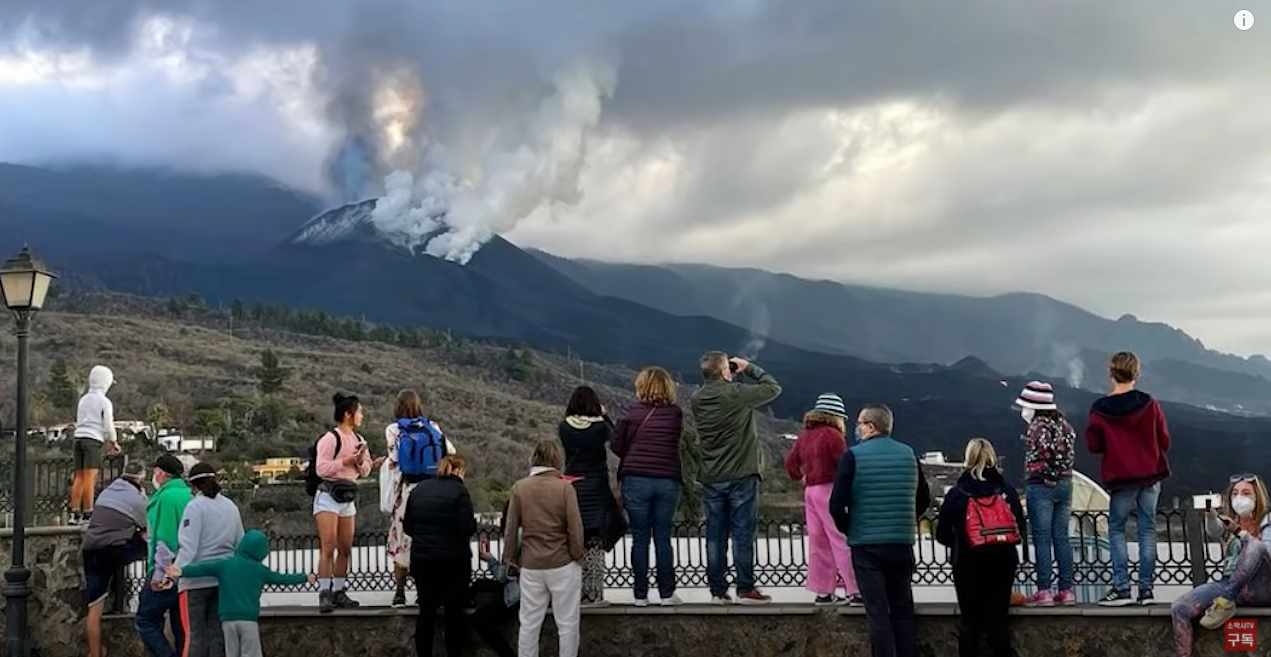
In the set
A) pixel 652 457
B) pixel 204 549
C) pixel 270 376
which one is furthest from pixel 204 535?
pixel 270 376

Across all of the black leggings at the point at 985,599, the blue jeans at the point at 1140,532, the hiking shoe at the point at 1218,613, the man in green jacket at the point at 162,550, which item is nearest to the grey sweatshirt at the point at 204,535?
the man in green jacket at the point at 162,550

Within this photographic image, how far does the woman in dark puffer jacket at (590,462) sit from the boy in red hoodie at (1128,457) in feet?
9.91

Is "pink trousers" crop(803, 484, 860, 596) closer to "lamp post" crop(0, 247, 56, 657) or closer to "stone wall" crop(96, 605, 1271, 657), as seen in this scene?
"stone wall" crop(96, 605, 1271, 657)

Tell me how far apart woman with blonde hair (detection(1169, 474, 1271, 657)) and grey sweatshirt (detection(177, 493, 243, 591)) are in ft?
19.0

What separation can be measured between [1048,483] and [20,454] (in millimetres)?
7423

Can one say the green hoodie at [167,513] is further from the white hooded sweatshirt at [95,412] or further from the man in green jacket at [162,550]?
the white hooded sweatshirt at [95,412]

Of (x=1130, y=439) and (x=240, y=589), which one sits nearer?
→ (x=1130, y=439)

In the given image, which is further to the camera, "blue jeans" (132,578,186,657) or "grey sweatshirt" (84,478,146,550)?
"grey sweatshirt" (84,478,146,550)

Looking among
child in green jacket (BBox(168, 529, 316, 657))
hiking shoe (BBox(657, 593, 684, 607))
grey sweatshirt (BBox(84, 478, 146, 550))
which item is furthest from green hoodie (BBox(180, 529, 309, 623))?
hiking shoe (BBox(657, 593, 684, 607))

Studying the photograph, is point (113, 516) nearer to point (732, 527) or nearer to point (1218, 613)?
point (732, 527)

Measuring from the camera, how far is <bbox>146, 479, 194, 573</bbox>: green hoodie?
7.71 meters

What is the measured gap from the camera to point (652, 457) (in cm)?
768

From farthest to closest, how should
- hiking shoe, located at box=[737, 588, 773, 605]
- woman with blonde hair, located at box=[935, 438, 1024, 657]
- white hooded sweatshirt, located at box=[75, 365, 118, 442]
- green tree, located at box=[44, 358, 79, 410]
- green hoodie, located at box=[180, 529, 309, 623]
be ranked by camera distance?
green tree, located at box=[44, 358, 79, 410], white hooded sweatshirt, located at box=[75, 365, 118, 442], hiking shoe, located at box=[737, 588, 773, 605], green hoodie, located at box=[180, 529, 309, 623], woman with blonde hair, located at box=[935, 438, 1024, 657]

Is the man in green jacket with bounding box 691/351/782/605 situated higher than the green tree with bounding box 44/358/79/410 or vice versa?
the green tree with bounding box 44/358/79/410
